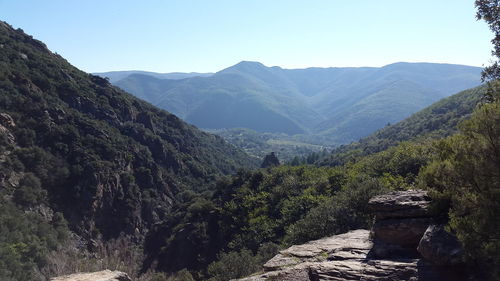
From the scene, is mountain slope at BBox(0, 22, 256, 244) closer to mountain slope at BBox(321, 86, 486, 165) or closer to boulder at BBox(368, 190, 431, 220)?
mountain slope at BBox(321, 86, 486, 165)

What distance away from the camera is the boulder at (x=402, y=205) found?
9812mm

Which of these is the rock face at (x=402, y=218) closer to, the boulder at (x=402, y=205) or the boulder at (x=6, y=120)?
the boulder at (x=402, y=205)

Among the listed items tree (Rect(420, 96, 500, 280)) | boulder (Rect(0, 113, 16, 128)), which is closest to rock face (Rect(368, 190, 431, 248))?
tree (Rect(420, 96, 500, 280))

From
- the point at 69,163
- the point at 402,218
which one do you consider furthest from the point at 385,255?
the point at 69,163

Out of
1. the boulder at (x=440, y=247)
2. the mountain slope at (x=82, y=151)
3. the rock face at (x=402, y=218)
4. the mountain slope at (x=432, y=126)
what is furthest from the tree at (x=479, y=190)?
the mountain slope at (x=432, y=126)

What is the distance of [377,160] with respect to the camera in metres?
29.8

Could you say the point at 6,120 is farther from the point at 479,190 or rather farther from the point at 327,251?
the point at 479,190

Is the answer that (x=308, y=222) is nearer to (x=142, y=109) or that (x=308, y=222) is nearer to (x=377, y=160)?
(x=377, y=160)

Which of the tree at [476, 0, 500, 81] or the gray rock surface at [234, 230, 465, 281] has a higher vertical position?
the tree at [476, 0, 500, 81]

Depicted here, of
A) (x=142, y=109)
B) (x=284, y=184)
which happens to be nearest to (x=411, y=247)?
(x=284, y=184)

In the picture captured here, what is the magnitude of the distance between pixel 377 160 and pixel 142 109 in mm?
70686

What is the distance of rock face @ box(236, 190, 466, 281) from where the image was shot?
8398 mm

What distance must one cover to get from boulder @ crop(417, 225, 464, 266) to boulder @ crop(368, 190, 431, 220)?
102 centimetres

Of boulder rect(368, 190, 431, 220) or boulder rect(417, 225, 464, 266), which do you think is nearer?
boulder rect(417, 225, 464, 266)
